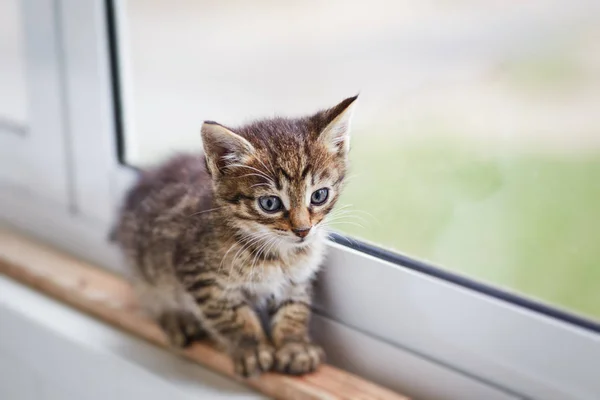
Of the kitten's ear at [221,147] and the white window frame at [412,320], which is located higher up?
the kitten's ear at [221,147]

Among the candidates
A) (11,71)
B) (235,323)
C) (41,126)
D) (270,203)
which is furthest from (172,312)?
(11,71)

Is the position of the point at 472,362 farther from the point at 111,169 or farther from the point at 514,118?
the point at 111,169

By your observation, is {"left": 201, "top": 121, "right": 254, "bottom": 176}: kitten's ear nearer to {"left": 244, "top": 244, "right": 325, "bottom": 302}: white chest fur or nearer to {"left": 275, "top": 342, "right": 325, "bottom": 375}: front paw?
{"left": 244, "top": 244, "right": 325, "bottom": 302}: white chest fur

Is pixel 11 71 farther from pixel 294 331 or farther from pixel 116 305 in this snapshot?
pixel 294 331

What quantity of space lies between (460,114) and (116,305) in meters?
0.63

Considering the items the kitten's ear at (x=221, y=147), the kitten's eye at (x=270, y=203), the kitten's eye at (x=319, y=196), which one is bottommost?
the kitten's eye at (x=270, y=203)

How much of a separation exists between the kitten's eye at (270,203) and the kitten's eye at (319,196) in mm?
41

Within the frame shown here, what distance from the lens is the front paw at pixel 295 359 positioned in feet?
3.36

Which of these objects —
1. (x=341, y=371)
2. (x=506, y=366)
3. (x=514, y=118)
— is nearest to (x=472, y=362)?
(x=506, y=366)

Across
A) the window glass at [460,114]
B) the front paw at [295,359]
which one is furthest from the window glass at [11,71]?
the front paw at [295,359]

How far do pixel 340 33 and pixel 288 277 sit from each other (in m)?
0.32

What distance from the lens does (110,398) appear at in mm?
1146

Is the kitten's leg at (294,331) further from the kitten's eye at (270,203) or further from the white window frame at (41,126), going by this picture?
the white window frame at (41,126)

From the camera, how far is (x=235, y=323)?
3.42 feet
